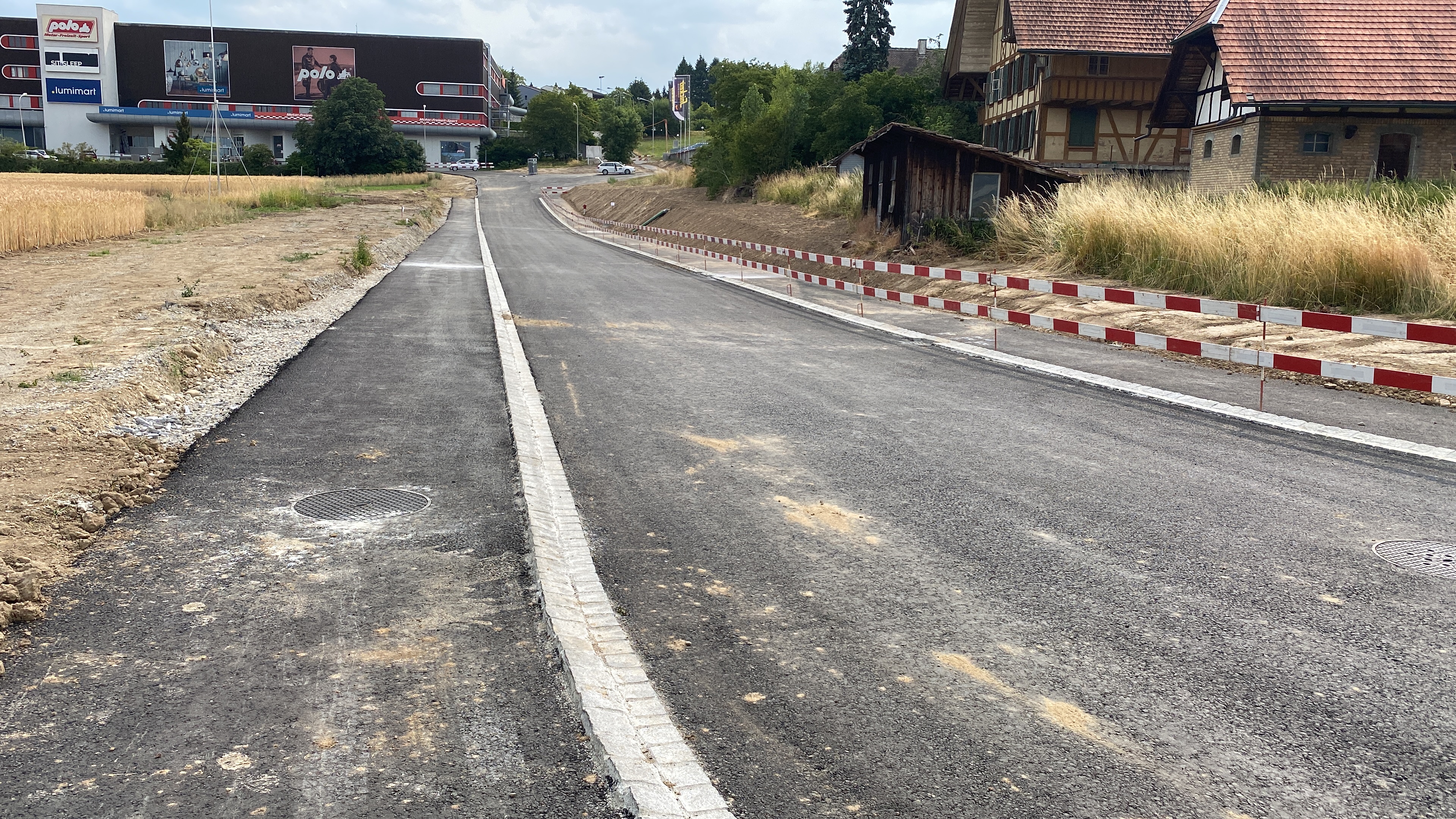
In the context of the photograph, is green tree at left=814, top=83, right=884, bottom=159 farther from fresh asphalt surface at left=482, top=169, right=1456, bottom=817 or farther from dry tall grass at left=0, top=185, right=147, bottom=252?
fresh asphalt surface at left=482, top=169, right=1456, bottom=817

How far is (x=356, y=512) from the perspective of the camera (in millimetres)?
5992

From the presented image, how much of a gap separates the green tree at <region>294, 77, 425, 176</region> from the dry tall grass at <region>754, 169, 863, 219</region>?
174 ft

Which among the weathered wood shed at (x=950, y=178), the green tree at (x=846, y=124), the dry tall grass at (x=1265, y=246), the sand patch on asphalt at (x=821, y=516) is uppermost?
the green tree at (x=846, y=124)

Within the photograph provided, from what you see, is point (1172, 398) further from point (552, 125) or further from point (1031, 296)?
point (552, 125)

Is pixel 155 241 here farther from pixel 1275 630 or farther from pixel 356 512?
pixel 1275 630

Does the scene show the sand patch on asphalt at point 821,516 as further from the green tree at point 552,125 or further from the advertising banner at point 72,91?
the advertising banner at point 72,91

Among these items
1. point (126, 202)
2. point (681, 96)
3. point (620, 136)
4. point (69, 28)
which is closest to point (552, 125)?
point (620, 136)

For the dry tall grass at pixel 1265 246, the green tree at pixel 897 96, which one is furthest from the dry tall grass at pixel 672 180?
the dry tall grass at pixel 1265 246

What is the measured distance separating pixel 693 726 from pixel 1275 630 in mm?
2589

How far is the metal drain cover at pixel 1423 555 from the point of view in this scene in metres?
5.17

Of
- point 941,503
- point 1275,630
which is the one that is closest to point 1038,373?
point 941,503

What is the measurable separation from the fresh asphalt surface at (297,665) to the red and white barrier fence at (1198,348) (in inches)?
322

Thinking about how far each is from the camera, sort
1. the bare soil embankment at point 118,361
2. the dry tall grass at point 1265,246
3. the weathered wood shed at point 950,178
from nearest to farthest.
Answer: the bare soil embankment at point 118,361 < the dry tall grass at point 1265,246 < the weathered wood shed at point 950,178

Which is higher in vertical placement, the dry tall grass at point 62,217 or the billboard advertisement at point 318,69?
the billboard advertisement at point 318,69
